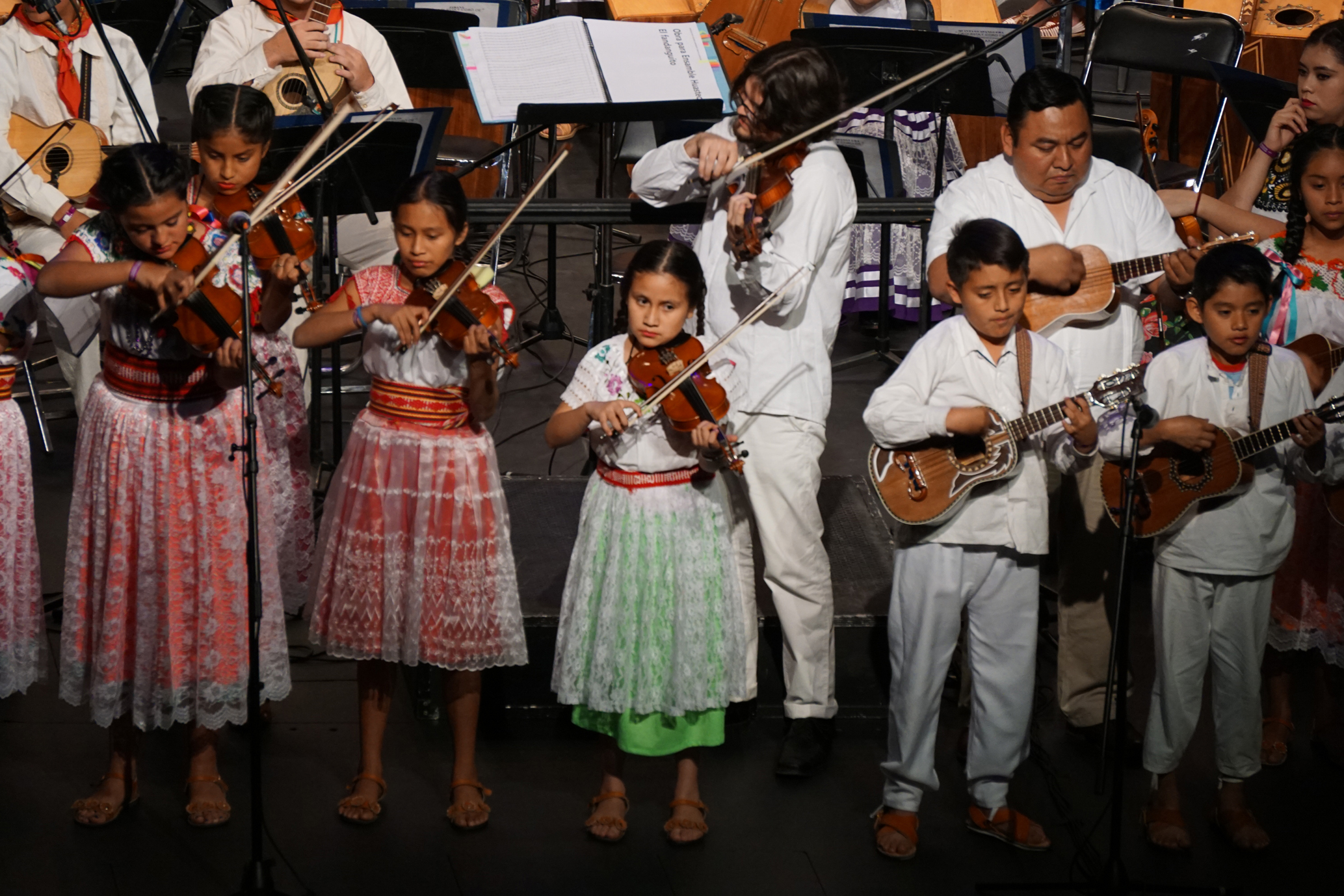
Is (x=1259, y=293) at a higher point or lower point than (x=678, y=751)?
higher

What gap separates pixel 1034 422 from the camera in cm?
329

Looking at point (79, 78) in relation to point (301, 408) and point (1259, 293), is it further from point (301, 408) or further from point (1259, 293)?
point (1259, 293)

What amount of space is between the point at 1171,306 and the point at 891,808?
4.92 feet

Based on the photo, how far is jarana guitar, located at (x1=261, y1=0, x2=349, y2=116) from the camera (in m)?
5.14

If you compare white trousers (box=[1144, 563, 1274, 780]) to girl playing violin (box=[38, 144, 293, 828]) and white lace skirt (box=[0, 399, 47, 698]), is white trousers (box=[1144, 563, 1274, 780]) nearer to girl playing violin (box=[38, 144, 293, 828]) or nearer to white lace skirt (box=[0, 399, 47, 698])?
girl playing violin (box=[38, 144, 293, 828])

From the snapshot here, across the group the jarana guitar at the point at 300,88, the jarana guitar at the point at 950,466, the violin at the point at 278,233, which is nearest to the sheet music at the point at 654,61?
the jarana guitar at the point at 300,88

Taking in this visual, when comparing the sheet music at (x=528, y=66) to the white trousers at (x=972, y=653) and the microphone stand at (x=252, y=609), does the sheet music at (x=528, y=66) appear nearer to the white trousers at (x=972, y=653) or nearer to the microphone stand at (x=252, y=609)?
the microphone stand at (x=252, y=609)

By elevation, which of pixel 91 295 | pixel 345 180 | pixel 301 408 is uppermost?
pixel 345 180

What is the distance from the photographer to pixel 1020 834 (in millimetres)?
3443

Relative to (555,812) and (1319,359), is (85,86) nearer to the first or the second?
(555,812)

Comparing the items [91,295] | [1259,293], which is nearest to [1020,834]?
[1259,293]

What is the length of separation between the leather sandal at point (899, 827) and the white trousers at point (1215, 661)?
581mm

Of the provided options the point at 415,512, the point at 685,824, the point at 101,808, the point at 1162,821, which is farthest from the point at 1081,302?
the point at 101,808

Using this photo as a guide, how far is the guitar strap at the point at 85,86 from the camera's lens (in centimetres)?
536
